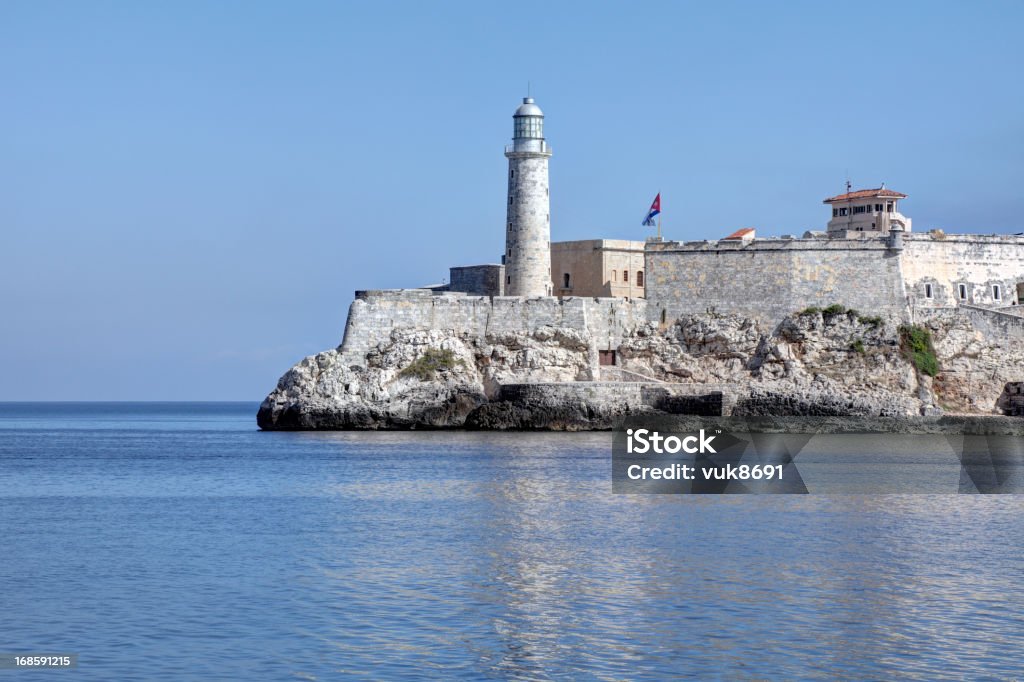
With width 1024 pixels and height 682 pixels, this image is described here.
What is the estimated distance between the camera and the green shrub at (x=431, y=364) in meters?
36.5

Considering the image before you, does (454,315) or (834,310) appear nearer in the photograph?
(454,315)

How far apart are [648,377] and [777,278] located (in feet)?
15.2

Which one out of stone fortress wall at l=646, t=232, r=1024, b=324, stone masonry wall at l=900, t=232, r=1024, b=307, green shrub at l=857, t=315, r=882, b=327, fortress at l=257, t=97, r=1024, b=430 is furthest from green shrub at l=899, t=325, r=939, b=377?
stone masonry wall at l=900, t=232, r=1024, b=307

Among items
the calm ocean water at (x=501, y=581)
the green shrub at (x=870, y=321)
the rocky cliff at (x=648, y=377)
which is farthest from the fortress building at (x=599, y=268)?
the calm ocean water at (x=501, y=581)

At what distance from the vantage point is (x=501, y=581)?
1388 centimetres

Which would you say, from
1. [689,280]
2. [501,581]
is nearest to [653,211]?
[689,280]

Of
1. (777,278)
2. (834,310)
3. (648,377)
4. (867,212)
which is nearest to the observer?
(834,310)

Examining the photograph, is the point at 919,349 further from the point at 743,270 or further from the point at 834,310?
the point at 743,270

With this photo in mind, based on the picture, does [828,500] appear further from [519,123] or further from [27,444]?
[27,444]

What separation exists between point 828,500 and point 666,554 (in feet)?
20.9

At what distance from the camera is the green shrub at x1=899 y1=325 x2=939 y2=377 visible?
1490 inches

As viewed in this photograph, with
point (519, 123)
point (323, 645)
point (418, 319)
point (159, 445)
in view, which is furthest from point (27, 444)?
point (323, 645)

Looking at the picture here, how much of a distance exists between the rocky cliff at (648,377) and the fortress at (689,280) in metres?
0.64

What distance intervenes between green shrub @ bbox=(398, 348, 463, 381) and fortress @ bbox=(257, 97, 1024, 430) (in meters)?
Answer: 0.04
